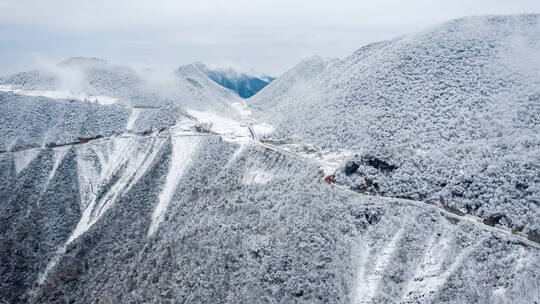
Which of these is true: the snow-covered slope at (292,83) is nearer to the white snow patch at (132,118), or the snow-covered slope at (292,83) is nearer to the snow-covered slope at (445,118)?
the snow-covered slope at (445,118)

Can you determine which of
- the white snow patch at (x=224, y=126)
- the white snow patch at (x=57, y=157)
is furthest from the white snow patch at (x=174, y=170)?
the white snow patch at (x=57, y=157)

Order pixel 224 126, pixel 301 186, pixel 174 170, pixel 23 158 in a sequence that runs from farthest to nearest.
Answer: pixel 224 126
pixel 23 158
pixel 174 170
pixel 301 186

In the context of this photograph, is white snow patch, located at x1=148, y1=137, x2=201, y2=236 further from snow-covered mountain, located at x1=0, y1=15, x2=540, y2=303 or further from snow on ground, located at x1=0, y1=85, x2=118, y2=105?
snow on ground, located at x1=0, y1=85, x2=118, y2=105

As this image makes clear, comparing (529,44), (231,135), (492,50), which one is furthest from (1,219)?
(529,44)

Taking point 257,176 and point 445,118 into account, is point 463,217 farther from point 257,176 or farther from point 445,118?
point 257,176

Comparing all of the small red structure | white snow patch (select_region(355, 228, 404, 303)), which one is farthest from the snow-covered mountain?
the small red structure

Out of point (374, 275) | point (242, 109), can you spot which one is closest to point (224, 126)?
point (242, 109)
